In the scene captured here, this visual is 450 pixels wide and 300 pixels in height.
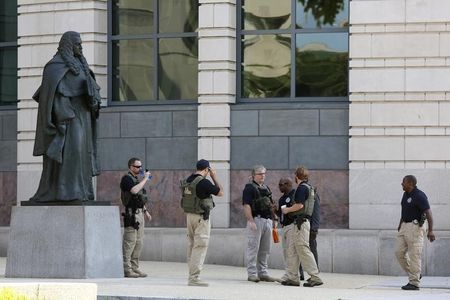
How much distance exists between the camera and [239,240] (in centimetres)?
2808

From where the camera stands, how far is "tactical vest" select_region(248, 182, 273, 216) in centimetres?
2406

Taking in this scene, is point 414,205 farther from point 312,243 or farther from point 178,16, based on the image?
point 178,16

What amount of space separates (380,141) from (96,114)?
6.68 meters

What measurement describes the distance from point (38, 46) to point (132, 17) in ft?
6.68

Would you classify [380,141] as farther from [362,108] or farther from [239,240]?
[239,240]

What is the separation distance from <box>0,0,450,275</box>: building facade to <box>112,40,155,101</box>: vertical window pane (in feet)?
0.09

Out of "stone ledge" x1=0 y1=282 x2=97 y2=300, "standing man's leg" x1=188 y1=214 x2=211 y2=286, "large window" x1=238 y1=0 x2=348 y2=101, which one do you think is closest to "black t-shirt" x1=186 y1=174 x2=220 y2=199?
"standing man's leg" x1=188 y1=214 x2=211 y2=286

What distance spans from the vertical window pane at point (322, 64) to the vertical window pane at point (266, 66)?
0.26 meters

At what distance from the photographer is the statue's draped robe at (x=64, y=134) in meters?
23.3

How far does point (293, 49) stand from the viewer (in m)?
29.7

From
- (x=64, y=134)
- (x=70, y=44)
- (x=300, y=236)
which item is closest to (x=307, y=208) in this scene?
(x=300, y=236)

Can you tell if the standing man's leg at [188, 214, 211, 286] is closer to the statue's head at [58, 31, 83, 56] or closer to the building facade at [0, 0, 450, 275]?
the statue's head at [58, 31, 83, 56]

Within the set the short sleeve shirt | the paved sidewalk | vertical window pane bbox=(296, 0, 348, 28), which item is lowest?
the paved sidewalk

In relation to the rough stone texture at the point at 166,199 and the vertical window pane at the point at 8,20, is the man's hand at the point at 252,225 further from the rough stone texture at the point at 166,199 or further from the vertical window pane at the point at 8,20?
the vertical window pane at the point at 8,20
